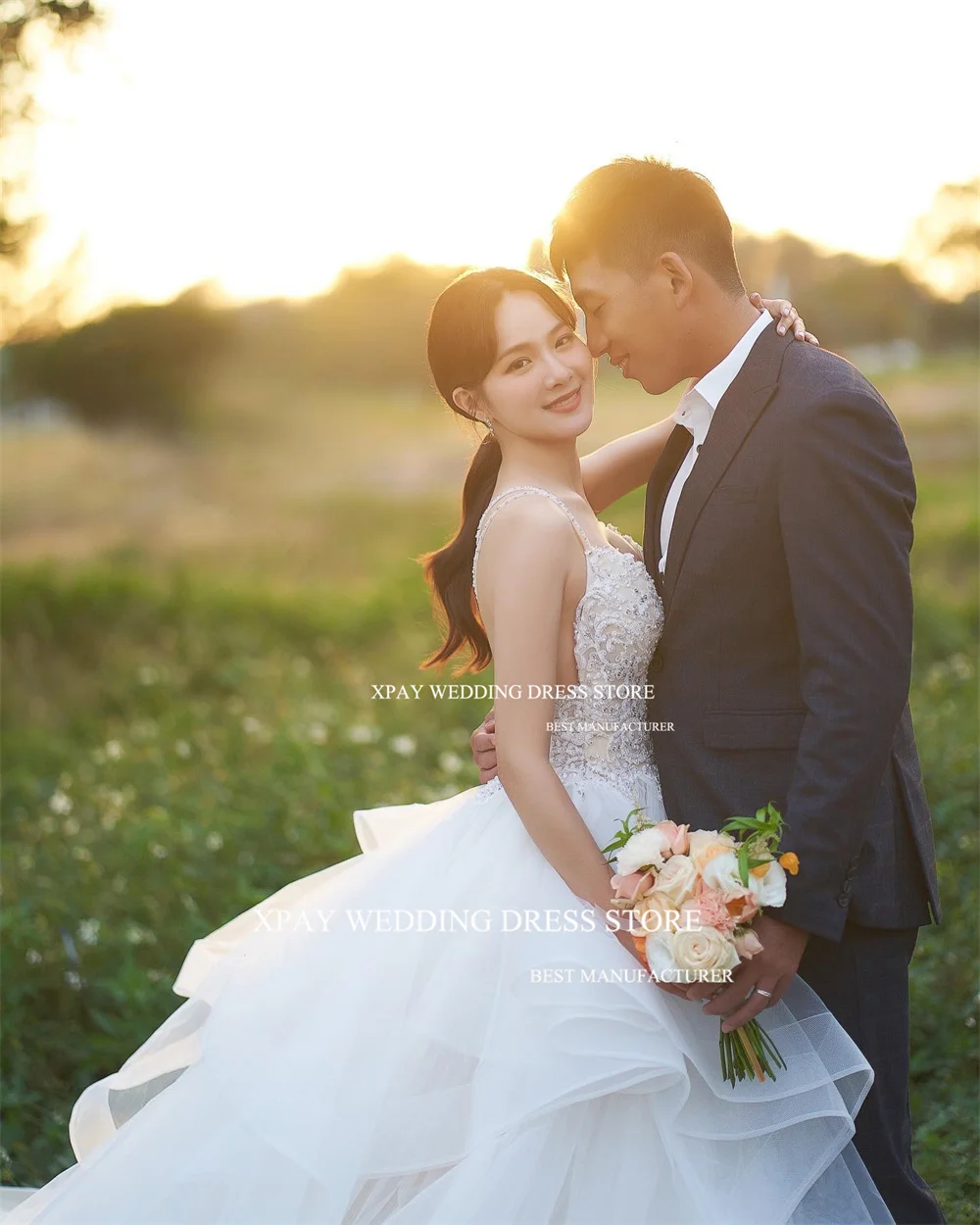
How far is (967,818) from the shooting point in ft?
17.4

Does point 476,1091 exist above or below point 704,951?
below

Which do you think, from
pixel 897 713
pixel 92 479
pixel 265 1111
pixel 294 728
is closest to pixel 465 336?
pixel 897 713

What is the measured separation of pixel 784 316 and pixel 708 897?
4.37ft

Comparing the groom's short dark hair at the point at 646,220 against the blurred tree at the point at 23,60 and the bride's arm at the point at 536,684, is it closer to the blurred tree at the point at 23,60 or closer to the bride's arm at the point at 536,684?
the bride's arm at the point at 536,684

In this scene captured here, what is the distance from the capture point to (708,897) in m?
2.23

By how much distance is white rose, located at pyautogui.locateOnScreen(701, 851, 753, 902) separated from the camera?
2.23 m

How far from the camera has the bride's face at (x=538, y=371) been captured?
2.84m

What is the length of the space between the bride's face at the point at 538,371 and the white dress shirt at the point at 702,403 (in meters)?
0.25

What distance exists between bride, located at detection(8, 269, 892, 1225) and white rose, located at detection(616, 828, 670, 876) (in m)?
0.21

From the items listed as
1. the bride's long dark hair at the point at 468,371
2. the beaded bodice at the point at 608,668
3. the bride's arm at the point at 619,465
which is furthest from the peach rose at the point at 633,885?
the bride's arm at the point at 619,465

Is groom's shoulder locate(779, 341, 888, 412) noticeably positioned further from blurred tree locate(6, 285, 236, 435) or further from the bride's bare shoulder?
blurred tree locate(6, 285, 236, 435)

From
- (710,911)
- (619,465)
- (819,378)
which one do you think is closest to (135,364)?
(619,465)

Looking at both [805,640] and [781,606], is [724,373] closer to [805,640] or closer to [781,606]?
[781,606]

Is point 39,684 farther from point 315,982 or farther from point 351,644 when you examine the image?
point 315,982
